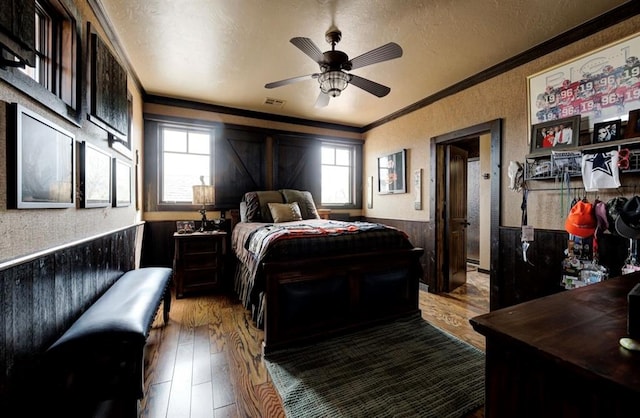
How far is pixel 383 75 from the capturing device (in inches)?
123

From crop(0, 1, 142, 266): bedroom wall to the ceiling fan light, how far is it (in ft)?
5.64

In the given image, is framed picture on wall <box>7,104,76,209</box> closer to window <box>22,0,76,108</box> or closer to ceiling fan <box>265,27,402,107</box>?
window <box>22,0,76,108</box>

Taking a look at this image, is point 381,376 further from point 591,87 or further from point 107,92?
point 107,92

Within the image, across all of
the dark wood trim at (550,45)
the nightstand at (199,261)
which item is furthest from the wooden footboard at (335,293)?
the dark wood trim at (550,45)

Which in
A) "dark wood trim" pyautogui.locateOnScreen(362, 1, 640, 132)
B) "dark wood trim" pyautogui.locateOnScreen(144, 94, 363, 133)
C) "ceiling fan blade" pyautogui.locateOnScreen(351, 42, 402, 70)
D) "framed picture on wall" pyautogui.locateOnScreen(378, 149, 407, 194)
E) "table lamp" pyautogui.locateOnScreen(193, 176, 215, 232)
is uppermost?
"dark wood trim" pyautogui.locateOnScreen(144, 94, 363, 133)

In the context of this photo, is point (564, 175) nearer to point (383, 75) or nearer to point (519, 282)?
point (519, 282)

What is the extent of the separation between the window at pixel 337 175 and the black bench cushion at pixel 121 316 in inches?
135

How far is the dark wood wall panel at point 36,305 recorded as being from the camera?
103 centimetres

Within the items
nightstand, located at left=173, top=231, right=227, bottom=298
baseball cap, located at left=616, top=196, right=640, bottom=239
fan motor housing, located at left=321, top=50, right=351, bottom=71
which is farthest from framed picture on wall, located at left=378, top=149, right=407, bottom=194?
nightstand, located at left=173, top=231, right=227, bottom=298

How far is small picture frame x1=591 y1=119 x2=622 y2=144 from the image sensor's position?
2.02 metres

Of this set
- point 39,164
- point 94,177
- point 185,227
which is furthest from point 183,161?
point 39,164

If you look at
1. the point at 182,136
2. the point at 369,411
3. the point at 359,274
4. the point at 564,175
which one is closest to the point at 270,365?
the point at 369,411

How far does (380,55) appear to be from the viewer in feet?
7.04

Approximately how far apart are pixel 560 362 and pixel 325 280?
1.84 m
